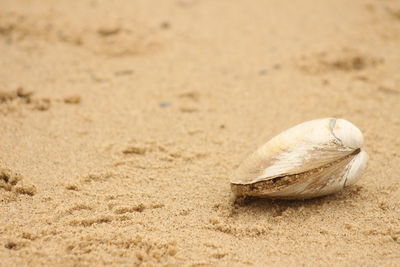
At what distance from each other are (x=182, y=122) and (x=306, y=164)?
1.33 meters

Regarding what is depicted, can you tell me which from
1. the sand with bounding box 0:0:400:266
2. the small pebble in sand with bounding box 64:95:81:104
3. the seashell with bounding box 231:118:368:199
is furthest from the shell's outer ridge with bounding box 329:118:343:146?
the small pebble in sand with bounding box 64:95:81:104

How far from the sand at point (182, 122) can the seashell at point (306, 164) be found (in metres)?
0.14

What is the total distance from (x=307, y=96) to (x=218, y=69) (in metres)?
0.90

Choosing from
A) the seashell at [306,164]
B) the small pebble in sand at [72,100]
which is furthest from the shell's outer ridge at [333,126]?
the small pebble in sand at [72,100]

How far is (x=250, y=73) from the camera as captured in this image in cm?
407

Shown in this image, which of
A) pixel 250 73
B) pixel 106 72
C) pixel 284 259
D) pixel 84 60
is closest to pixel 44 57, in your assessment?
pixel 84 60

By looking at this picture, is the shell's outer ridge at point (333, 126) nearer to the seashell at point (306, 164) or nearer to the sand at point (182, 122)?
the seashell at point (306, 164)

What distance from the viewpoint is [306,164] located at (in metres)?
2.23

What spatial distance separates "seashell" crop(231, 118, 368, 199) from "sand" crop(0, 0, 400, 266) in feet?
0.44

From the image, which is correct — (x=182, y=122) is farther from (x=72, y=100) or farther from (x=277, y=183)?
(x=277, y=183)

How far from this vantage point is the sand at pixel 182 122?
212 centimetres

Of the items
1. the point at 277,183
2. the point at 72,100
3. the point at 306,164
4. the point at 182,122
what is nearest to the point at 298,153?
the point at 306,164

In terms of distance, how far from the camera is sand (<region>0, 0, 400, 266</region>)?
2.12m

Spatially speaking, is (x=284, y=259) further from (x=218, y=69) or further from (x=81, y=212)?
(x=218, y=69)
